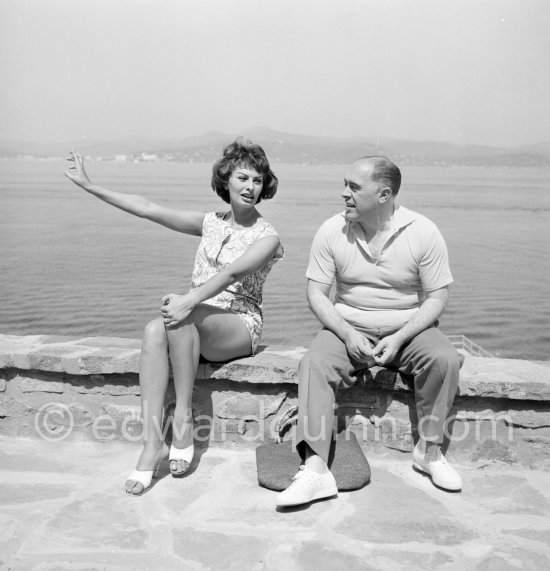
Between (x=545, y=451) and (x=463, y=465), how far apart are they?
320mm

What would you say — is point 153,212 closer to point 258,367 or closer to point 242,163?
point 242,163

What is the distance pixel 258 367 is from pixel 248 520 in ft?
2.20

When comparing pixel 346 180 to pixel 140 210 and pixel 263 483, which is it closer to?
pixel 140 210

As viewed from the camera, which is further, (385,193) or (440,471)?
(385,193)

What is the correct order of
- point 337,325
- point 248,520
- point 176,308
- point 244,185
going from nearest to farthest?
1. point 248,520
2. point 176,308
3. point 337,325
4. point 244,185

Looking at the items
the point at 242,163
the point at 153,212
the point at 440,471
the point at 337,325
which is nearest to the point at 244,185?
the point at 242,163

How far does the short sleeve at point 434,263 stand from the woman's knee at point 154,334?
1035mm

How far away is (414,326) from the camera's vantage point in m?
2.67

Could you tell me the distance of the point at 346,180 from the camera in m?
2.76

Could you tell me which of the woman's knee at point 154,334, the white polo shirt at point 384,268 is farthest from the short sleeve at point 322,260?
the woman's knee at point 154,334

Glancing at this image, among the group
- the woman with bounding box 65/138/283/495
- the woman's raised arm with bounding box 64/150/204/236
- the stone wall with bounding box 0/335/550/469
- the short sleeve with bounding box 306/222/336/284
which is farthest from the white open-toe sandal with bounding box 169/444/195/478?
the woman's raised arm with bounding box 64/150/204/236

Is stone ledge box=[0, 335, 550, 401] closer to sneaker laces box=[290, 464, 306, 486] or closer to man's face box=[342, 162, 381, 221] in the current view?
sneaker laces box=[290, 464, 306, 486]

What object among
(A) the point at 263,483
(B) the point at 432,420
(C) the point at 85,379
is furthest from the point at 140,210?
(B) the point at 432,420

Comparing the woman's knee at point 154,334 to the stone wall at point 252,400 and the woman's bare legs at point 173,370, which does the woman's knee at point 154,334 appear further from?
the stone wall at point 252,400
